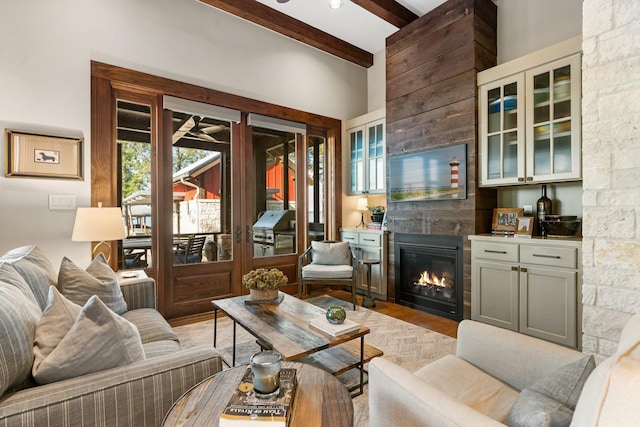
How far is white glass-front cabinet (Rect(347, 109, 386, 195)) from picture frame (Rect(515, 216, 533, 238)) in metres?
1.68

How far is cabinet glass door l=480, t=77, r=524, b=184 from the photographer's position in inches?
119

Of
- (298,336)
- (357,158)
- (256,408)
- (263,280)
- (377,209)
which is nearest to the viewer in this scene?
(256,408)

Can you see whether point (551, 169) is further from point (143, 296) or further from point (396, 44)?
point (143, 296)

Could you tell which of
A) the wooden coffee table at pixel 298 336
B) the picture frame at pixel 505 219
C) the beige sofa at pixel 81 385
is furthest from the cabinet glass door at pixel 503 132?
the beige sofa at pixel 81 385

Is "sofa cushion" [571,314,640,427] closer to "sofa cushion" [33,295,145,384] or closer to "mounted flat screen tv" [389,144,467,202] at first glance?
"sofa cushion" [33,295,145,384]

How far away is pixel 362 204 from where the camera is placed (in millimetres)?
5074

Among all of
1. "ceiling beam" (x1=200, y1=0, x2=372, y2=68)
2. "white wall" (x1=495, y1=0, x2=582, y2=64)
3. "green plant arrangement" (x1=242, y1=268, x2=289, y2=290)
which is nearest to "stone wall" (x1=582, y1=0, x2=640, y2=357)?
"white wall" (x1=495, y1=0, x2=582, y2=64)

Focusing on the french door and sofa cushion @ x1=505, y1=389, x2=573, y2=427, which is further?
the french door

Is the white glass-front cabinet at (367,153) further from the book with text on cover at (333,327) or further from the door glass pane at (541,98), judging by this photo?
the book with text on cover at (333,327)

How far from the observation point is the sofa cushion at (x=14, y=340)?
38.4 inches

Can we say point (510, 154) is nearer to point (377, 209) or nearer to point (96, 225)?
point (377, 209)

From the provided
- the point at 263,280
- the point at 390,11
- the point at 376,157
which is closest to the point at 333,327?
the point at 263,280

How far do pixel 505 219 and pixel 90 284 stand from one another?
357cm

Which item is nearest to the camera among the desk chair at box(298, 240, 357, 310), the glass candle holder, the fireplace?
the glass candle holder
